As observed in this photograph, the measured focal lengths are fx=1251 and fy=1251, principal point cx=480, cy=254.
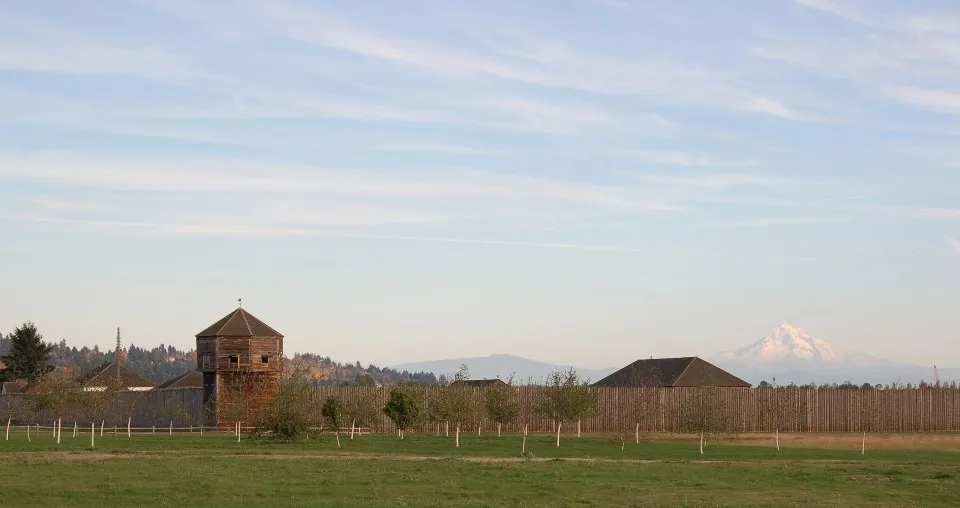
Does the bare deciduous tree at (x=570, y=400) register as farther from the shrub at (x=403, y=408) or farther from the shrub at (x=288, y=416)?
the shrub at (x=288, y=416)

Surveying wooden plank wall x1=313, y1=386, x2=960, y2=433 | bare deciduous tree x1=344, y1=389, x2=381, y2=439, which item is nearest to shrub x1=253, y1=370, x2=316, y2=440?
bare deciduous tree x1=344, y1=389, x2=381, y2=439

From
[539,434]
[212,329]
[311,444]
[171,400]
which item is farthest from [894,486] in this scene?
[171,400]

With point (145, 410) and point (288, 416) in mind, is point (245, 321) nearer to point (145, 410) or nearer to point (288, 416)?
point (145, 410)

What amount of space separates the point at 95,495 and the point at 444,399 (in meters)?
38.2

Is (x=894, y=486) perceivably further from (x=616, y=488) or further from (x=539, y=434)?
(x=539, y=434)

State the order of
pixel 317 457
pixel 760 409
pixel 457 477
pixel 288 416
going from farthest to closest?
pixel 760 409 → pixel 288 416 → pixel 317 457 → pixel 457 477

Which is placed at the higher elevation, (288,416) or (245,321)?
(245,321)

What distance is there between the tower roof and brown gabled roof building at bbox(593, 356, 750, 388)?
26.7 metres

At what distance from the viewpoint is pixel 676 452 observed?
5931 cm

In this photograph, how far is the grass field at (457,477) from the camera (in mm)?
35188

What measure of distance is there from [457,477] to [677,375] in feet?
190

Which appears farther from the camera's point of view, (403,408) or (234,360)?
(234,360)

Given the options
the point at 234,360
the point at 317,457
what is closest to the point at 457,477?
the point at 317,457

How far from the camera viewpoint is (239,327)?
88438 mm
